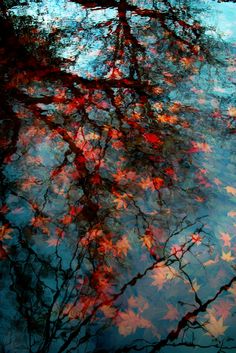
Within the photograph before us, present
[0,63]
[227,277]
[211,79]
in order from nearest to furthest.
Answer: [227,277] → [0,63] → [211,79]

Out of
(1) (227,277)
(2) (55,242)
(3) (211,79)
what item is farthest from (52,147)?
(3) (211,79)

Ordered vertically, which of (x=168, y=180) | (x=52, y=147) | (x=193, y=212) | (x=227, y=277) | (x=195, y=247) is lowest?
(x=227, y=277)

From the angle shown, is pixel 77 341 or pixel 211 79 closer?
pixel 77 341

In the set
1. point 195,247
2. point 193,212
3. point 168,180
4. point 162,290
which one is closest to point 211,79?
point 168,180

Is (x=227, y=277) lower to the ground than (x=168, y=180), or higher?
lower

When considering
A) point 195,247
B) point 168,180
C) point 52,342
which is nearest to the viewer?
point 52,342

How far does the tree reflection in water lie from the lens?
8.98 feet

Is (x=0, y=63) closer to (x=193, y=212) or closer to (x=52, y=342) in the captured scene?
(x=193, y=212)

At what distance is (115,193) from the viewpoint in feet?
12.4

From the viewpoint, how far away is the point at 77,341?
8.57 feet

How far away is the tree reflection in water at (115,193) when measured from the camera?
274 cm

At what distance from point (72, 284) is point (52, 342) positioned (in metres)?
0.53

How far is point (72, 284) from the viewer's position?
116 inches

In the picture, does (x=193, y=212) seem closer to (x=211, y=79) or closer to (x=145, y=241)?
(x=145, y=241)
